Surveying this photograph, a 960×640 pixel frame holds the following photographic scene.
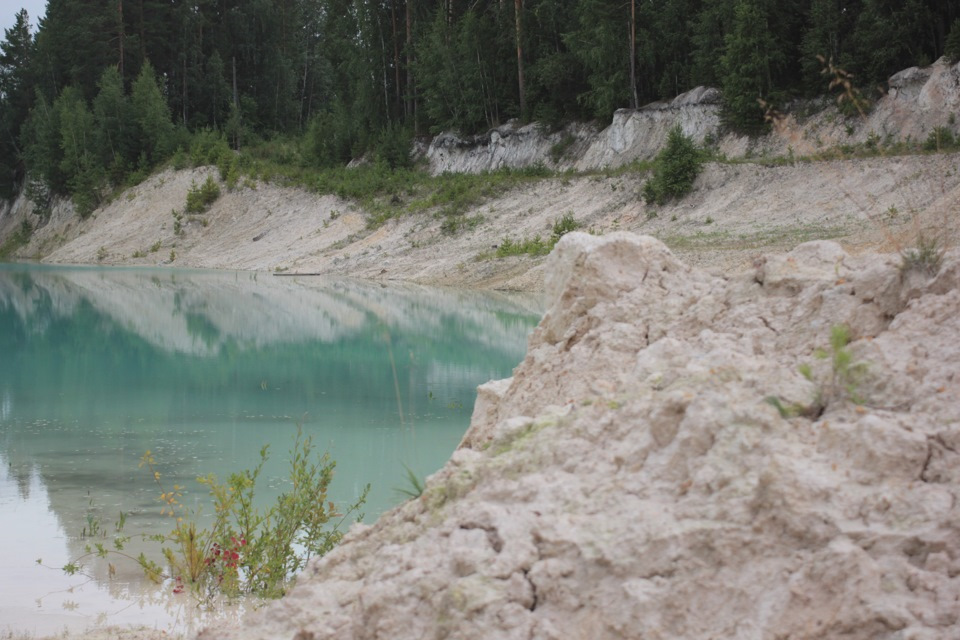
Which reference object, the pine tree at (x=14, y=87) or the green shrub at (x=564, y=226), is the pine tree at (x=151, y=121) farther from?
the green shrub at (x=564, y=226)

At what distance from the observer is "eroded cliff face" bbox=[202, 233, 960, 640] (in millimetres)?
3744

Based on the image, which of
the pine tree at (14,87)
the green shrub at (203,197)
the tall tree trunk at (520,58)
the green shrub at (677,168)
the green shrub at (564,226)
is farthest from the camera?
the pine tree at (14,87)

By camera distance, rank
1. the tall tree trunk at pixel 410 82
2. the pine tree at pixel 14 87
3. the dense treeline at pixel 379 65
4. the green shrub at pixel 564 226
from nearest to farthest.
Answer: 1. the green shrub at pixel 564 226
2. the dense treeline at pixel 379 65
3. the tall tree trunk at pixel 410 82
4. the pine tree at pixel 14 87

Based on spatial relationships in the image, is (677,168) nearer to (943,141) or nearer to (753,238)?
(753,238)

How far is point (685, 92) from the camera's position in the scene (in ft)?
148

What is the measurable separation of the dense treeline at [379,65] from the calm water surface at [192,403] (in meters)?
17.2

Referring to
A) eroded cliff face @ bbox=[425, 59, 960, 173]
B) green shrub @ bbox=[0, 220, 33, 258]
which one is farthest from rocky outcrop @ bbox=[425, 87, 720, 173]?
green shrub @ bbox=[0, 220, 33, 258]

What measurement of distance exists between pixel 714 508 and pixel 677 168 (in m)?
34.3

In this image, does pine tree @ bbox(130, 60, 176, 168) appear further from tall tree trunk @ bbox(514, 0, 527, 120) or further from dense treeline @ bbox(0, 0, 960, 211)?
tall tree trunk @ bbox(514, 0, 527, 120)

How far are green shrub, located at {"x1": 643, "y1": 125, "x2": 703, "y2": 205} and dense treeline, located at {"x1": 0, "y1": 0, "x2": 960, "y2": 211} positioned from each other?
13.0 feet

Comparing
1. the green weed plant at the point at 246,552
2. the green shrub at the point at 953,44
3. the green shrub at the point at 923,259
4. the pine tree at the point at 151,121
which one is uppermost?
the pine tree at the point at 151,121

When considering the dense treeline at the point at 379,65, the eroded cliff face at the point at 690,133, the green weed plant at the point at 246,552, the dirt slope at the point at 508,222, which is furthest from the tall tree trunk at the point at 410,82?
the green weed plant at the point at 246,552

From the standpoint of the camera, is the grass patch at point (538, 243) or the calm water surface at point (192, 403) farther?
the grass patch at point (538, 243)

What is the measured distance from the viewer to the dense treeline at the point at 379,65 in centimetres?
3881
